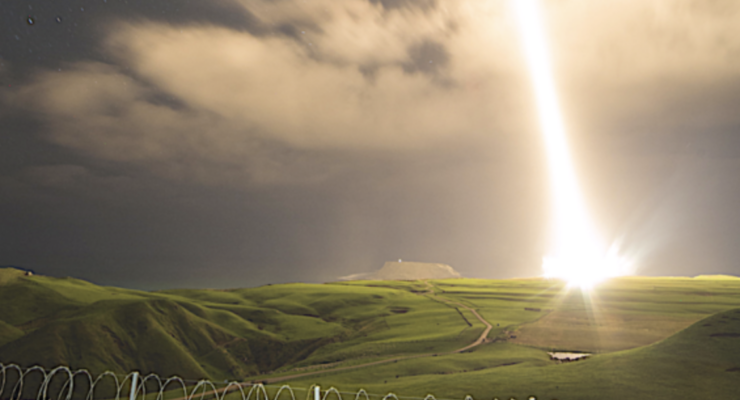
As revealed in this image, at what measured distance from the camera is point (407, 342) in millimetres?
121188

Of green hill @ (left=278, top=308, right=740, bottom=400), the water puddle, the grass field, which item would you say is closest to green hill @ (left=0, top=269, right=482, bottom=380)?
the grass field

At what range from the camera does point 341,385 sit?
7575cm

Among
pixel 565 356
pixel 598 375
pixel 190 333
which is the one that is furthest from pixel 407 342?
pixel 190 333

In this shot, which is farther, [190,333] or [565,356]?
[190,333]

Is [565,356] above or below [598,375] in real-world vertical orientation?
above

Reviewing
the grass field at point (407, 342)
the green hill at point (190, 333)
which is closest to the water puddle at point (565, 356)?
the grass field at point (407, 342)

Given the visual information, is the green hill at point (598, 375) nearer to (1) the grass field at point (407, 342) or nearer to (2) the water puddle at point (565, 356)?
(1) the grass field at point (407, 342)

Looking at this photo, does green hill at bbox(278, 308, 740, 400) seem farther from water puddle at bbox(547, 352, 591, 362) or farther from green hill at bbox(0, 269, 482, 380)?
green hill at bbox(0, 269, 482, 380)

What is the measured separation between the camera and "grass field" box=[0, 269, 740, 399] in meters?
67.9

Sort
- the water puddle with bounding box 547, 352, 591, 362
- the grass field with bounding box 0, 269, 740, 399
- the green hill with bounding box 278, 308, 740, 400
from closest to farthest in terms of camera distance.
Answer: the green hill with bounding box 278, 308, 740, 400 < the grass field with bounding box 0, 269, 740, 399 < the water puddle with bounding box 547, 352, 591, 362

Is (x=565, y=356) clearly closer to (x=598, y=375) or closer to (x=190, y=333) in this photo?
(x=598, y=375)

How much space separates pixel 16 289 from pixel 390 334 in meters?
148

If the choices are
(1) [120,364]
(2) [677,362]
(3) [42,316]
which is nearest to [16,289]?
(3) [42,316]

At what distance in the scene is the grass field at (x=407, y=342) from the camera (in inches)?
2672
